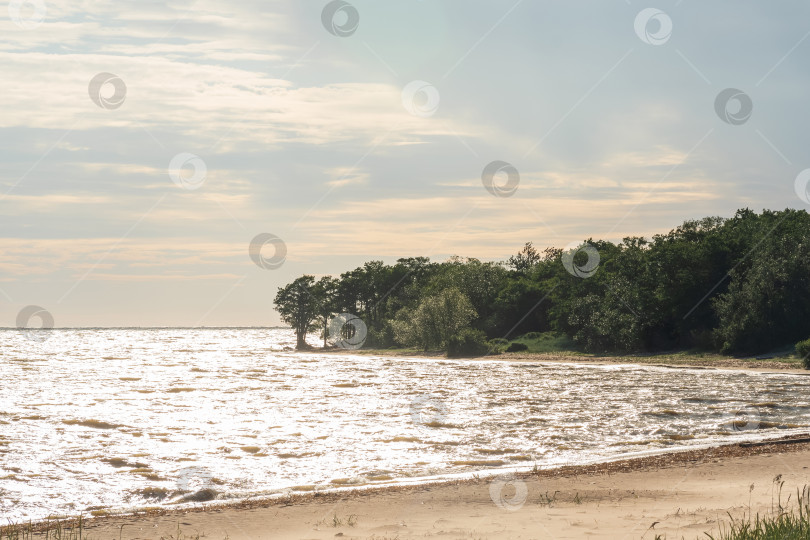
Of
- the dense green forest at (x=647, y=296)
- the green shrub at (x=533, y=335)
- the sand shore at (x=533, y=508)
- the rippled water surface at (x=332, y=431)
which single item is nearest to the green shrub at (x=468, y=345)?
the dense green forest at (x=647, y=296)

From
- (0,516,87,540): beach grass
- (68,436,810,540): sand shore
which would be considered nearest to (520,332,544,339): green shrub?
(68,436,810,540): sand shore

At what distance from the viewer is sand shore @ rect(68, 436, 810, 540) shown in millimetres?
12227

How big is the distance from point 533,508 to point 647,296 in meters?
71.0

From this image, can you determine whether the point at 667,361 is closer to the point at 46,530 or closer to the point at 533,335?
the point at 533,335

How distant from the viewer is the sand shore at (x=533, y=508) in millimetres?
12227

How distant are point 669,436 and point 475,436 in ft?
22.1

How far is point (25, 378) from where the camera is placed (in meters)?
66.3

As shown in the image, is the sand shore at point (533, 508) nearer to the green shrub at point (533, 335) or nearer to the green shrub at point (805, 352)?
the green shrub at point (805, 352)

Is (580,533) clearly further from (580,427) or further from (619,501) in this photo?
(580,427)

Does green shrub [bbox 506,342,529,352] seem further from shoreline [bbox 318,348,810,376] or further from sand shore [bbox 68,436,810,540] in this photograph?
sand shore [bbox 68,436,810,540]

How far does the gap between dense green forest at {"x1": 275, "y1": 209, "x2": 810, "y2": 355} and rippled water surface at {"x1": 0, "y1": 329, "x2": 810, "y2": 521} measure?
18.4 m

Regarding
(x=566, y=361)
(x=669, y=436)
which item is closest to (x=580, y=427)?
(x=669, y=436)

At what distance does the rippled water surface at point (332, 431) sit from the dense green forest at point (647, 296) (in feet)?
60.3

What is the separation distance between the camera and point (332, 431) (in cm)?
2792
